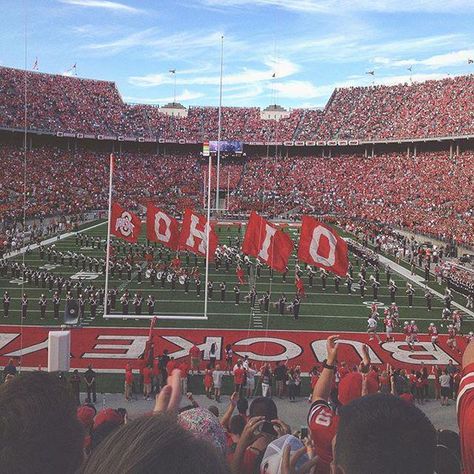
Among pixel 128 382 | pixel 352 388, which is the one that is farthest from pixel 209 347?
pixel 352 388

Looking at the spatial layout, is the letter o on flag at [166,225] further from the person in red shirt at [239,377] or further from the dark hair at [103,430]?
the dark hair at [103,430]

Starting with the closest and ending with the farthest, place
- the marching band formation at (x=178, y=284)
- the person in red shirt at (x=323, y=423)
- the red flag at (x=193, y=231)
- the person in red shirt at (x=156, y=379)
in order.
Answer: the person in red shirt at (x=323, y=423), the person in red shirt at (x=156, y=379), the red flag at (x=193, y=231), the marching band formation at (x=178, y=284)

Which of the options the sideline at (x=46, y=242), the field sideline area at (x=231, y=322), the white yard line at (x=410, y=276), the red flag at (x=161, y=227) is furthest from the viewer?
the sideline at (x=46, y=242)

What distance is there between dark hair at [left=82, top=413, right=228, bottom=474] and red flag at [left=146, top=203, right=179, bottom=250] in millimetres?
14290

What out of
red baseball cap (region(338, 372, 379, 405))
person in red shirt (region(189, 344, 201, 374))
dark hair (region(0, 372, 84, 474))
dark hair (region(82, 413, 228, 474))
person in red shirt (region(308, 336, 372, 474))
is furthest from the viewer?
person in red shirt (region(189, 344, 201, 374))

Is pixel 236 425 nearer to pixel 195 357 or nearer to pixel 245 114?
pixel 195 357

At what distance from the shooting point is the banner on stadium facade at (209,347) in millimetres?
12539

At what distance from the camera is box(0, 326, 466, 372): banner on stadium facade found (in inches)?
494

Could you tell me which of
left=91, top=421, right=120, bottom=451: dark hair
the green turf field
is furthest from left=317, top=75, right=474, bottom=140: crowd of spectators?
left=91, top=421, right=120, bottom=451: dark hair

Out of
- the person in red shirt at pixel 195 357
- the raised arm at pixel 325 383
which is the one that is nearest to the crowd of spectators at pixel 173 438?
the raised arm at pixel 325 383

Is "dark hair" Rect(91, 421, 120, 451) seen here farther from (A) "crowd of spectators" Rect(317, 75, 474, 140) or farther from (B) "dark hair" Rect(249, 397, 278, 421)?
(A) "crowd of spectators" Rect(317, 75, 474, 140)

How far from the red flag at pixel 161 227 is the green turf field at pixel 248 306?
235cm

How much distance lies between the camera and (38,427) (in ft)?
4.50

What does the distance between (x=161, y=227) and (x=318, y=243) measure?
18.7ft
